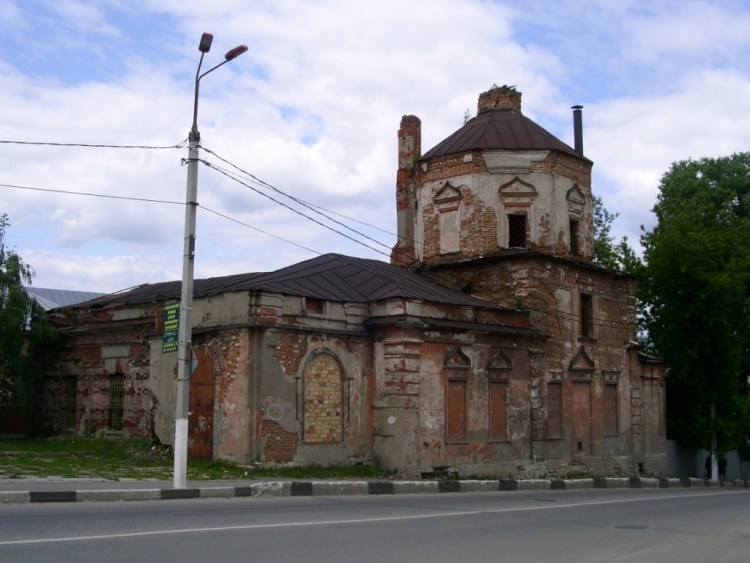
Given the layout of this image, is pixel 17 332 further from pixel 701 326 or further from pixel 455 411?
pixel 701 326

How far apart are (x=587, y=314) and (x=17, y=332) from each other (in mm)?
19030

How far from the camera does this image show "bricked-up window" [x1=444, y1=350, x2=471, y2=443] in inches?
857

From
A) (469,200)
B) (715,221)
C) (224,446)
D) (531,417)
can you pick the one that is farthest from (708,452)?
(224,446)

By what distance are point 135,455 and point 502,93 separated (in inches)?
714

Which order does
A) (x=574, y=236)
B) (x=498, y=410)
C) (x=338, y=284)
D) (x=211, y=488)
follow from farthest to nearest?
(x=574, y=236)
(x=498, y=410)
(x=338, y=284)
(x=211, y=488)

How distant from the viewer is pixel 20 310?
26.9 m

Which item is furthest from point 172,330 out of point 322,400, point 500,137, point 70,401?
point 500,137

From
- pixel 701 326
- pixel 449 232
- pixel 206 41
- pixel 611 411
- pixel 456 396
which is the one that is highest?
pixel 206 41

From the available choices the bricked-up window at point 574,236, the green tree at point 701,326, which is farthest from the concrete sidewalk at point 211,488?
the green tree at point 701,326

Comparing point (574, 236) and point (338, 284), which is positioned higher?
point (574, 236)

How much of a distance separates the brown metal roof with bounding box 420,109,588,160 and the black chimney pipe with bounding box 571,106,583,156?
14.3 feet

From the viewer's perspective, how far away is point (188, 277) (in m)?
15.2

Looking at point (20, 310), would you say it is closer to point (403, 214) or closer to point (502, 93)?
point (403, 214)

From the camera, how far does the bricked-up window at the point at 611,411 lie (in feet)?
91.1
